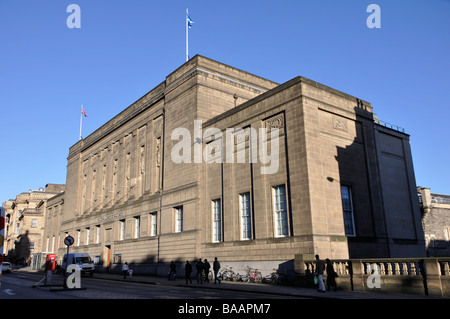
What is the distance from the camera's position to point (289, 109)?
25125mm

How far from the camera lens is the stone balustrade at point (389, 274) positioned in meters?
16.1

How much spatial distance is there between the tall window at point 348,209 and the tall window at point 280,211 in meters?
4.20

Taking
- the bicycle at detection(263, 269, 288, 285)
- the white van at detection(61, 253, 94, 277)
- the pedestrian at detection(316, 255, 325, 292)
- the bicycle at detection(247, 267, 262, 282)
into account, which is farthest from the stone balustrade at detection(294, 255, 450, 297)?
the white van at detection(61, 253, 94, 277)

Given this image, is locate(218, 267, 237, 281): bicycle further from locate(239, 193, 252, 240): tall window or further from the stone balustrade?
the stone balustrade

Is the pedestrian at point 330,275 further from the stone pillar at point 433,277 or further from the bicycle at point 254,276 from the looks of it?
the bicycle at point 254,276

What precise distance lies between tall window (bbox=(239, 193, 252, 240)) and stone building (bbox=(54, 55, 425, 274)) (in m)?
0.08

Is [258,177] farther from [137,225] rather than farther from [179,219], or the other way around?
[137,225]

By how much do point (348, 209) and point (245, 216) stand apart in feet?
23.7

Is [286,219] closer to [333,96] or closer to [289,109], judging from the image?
[289,109]

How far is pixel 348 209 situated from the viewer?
2572 cm

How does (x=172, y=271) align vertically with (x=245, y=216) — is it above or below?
below

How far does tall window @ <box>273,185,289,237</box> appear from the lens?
79.8ft

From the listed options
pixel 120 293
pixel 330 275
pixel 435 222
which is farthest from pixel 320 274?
pixel 435 222
